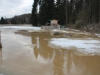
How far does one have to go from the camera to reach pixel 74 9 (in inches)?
2185

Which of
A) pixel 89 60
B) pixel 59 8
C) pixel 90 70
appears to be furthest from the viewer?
pixel 59 8

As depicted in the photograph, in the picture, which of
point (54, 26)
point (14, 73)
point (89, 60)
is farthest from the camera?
point (54, 26)

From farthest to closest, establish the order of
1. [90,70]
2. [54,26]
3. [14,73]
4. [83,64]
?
[54,26] → [83,64] → [90,70] → [14,73]

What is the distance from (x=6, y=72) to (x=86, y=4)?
4496cm

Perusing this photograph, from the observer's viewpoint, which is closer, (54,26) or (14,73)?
(14,73)

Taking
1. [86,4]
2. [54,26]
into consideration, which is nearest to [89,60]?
[54,26]

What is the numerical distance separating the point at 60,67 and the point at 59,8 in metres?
47.0

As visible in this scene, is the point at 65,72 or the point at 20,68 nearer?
the point at 65,72

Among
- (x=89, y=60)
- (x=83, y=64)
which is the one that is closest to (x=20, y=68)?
(x=83, y=64)

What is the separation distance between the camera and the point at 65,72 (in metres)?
6.04

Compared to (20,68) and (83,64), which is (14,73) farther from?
(83,64)

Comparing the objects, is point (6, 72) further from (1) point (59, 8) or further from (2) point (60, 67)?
(1) point (59, 8)

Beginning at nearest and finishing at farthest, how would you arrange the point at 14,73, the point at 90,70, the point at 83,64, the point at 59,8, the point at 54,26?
the point at 14,73 < the point at 90,70 < the point at 83,64 < the point at 54,26 < the point at 59,8

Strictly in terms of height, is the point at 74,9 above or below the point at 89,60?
above
